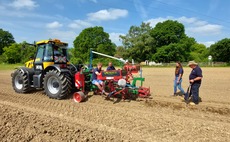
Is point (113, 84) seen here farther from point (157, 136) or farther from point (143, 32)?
point (143, 32)

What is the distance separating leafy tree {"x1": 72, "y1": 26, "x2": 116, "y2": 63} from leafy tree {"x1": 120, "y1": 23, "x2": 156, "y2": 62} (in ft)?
15.7

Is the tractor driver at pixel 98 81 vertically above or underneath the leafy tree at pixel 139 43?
underneath

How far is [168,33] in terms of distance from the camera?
5238 cm

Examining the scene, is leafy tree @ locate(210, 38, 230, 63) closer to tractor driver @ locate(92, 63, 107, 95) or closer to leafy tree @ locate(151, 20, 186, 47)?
leafy tree @ locate(151, 20, 186, 47)

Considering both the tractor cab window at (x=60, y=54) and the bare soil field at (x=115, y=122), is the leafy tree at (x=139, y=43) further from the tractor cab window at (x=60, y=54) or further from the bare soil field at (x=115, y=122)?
the bare soil field at (x=115, y=122)

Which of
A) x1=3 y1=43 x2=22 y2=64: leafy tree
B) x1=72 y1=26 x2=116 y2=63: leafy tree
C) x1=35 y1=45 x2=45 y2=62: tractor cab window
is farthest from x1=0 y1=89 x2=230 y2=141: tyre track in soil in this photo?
x1=3 y1=43 x2=22 y2=64: leafy tree

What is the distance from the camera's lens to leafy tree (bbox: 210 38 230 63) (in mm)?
50969

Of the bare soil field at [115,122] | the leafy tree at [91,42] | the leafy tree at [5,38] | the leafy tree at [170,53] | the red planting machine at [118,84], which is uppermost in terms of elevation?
the leafy tree at [5,38]

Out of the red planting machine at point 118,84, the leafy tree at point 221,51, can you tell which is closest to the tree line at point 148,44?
the leafy tree at point 221,51

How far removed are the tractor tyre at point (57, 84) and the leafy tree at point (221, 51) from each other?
Answer: 52.9m

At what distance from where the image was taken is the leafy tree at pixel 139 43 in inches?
1997

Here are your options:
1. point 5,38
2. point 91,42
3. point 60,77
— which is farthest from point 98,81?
point 5,38

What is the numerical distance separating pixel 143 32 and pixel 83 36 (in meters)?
16.3

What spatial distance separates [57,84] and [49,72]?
549mm
